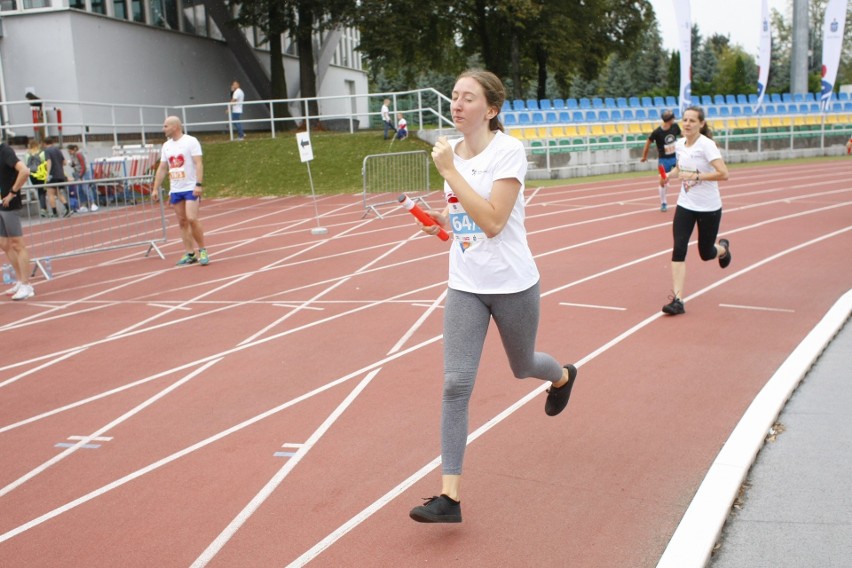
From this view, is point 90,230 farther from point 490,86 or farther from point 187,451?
point 490,86

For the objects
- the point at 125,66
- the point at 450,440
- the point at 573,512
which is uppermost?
the point at 125,66

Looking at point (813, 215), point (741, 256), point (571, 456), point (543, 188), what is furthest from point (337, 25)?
point (571, 456)

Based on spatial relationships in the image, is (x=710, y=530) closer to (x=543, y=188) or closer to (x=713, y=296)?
(x=713, y=296)

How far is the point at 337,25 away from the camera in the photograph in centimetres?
3312

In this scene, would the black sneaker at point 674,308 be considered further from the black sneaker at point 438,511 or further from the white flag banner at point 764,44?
the white flag banner at point 764,44

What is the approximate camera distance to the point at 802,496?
4.12 meters

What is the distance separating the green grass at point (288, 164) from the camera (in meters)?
23.2

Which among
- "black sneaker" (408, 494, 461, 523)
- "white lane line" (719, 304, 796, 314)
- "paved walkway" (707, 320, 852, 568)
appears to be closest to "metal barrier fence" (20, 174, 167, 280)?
"white lane line" (719, 304, 796, 314)

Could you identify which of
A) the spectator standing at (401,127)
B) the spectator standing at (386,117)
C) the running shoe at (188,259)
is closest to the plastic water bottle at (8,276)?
the running shoe at (188,259)

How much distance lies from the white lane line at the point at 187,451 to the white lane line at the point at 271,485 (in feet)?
0.94

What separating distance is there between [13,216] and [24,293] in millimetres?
927

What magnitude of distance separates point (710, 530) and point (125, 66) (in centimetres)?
3079

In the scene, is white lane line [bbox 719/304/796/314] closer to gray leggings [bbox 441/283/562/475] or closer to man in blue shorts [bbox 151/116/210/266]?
gray leggings [bbox 441/283/562/475]

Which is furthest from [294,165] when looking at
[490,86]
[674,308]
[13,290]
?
[490,86]
